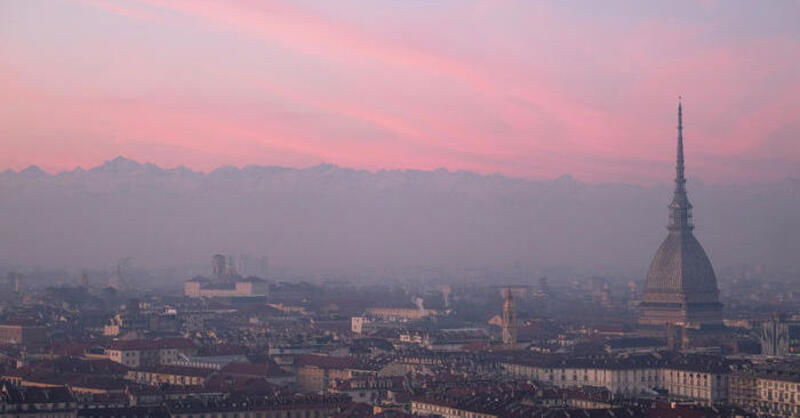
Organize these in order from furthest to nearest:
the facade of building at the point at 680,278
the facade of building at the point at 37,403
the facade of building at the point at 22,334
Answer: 1. the facade of building at the point at 680,278
2. the facade of building at the point at 22,334
3. the facade of building at the point at 37,403

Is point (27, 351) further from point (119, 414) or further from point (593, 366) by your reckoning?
point (119, 414)

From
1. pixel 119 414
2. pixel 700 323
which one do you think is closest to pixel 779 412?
pixel 119 414

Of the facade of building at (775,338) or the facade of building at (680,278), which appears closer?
the facade of building at (775,338)

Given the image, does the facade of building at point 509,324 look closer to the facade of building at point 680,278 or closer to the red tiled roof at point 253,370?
the red tiled roof at point 253,370

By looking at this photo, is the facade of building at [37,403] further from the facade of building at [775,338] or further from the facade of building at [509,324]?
the facade of building at [775,338]

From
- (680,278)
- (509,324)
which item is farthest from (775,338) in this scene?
(680,278)

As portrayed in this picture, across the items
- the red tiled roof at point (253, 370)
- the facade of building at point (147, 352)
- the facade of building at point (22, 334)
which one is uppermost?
the facade of building at point (22, 334)

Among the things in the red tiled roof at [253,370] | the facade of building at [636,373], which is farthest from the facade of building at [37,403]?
the facade of building at [636,373]

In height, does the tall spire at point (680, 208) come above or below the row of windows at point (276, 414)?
above

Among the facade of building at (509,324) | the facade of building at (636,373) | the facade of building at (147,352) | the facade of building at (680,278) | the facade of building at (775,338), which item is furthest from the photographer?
the facade of building at (680,278)

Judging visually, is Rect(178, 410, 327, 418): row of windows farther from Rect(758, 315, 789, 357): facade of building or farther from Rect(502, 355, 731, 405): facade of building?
Rect(758, 315, 789, 357): facade of building
